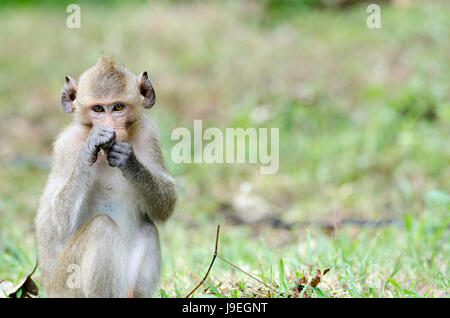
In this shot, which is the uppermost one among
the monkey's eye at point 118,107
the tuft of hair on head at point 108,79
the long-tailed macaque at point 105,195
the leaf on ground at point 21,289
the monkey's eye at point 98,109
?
the tuft of hair on head at point 108,79

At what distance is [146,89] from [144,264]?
39.6 inches

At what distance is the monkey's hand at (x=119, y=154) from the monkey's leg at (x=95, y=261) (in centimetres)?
29

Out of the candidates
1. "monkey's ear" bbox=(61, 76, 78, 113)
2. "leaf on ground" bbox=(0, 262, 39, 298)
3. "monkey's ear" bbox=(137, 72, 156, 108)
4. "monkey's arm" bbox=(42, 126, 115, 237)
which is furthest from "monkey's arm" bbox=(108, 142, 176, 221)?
"leaf on ground" bbox=(0, 262, 39, 298)

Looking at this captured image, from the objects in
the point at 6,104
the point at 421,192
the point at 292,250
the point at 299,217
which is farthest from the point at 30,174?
the point at 421,192

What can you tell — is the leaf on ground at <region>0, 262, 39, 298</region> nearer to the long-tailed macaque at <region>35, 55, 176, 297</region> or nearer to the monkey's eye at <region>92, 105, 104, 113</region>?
the long-tailed macaque at <region>35, 55, 176, 297</region>

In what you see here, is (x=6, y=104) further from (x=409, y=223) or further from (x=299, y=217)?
(x=409, y=223)

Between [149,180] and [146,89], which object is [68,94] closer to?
[146,89]

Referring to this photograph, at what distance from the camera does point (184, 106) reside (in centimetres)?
1009

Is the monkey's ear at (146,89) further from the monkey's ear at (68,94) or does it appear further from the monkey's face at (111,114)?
the monkey's ear at (68,94)

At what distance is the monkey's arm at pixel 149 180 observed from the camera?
11.0 feet

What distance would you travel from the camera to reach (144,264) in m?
3.71

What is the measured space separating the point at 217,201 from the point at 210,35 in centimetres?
492

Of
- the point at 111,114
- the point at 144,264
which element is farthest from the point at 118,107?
the point at 144,264

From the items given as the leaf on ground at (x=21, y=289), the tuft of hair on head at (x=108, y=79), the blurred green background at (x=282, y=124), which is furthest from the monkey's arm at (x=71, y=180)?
the blurred green background at (x=282, y=124)
